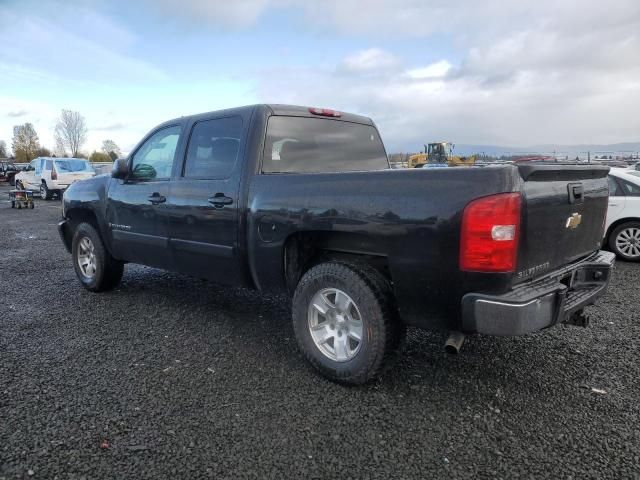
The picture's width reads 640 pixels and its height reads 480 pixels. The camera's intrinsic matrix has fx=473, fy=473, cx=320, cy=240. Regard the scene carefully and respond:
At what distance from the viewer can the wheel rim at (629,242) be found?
734 cm

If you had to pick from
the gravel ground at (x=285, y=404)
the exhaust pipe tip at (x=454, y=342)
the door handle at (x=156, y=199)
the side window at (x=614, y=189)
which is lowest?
the gravel ground at (x=285, y=404)

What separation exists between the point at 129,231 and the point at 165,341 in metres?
1.47

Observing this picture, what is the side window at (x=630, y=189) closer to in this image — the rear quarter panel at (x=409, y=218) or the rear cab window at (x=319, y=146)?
the rear cab window at (x=319, y=146)

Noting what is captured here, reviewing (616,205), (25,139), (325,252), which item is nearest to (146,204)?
(325,252)

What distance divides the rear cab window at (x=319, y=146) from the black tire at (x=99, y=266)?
2709mm

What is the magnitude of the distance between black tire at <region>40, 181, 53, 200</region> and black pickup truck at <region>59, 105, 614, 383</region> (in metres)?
19.2

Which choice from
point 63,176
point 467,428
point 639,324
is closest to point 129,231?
point 467,428

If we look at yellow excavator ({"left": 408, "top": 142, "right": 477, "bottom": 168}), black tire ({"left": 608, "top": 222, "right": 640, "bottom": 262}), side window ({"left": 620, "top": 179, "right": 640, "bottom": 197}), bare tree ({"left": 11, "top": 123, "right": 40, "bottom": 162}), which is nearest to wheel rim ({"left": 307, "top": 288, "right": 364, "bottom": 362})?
black tire ({"left": 608, "top": 222, "right": 640, "bottom": 262})

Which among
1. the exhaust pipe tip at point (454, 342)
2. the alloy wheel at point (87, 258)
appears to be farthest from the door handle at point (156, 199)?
the exhaust pipe tip at point (454, 342)

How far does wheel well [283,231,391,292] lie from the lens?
3125 mm

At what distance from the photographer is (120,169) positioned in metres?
4.90

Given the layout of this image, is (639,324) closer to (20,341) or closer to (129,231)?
(129,231)

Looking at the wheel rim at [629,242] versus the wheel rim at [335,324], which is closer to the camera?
the wheel rim at [335,324]

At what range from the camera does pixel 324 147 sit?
4.23m
